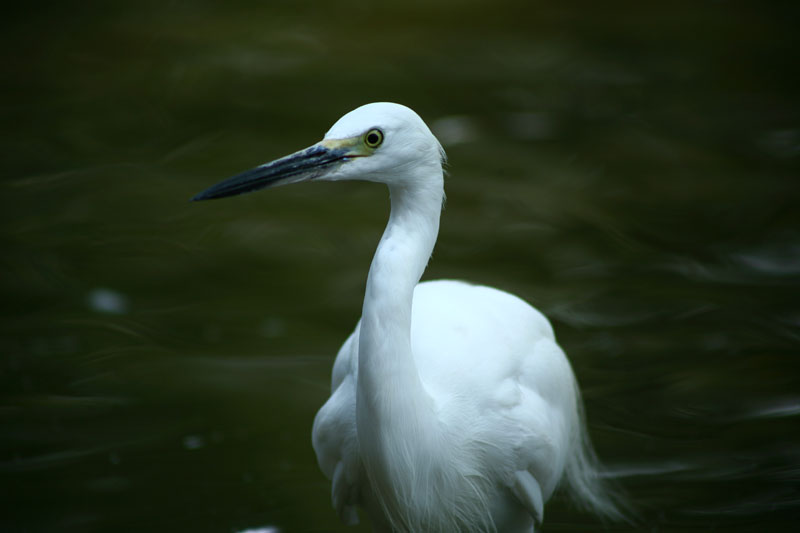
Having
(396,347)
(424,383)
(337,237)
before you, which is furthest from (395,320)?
(337,237)

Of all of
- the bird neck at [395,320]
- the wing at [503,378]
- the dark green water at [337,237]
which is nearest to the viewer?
the bird neck at [395,320]

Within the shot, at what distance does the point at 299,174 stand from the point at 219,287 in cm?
230

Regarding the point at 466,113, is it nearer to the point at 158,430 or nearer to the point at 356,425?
the point at 158,430

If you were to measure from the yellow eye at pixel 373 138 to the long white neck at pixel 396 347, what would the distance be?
0.12 meters

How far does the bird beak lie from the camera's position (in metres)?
1.85

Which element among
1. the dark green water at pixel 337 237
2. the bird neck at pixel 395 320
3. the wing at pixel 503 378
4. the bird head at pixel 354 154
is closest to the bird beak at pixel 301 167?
the bird head at pixel 354 154

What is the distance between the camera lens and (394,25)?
6.43m

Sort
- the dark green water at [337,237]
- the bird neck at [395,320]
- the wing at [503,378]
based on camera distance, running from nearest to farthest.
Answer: the bird neck at [395,320] < the wing at [503,378] < the dark green water at [337,237]

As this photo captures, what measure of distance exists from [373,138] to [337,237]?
256 centimetres

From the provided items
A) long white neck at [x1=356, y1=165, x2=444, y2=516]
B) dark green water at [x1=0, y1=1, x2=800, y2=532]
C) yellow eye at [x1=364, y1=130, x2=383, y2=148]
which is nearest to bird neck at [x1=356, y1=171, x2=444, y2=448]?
long white neck at [x1=356, y1=165, x2=444, y2=516]

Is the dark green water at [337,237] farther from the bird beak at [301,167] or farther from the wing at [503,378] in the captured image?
the bird beak at [301,167]

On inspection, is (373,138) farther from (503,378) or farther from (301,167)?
(503,378)

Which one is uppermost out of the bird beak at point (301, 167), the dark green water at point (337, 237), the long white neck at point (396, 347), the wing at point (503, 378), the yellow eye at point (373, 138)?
the yellow eye at point (373, 138)

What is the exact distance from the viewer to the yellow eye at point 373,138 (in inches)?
73.0
